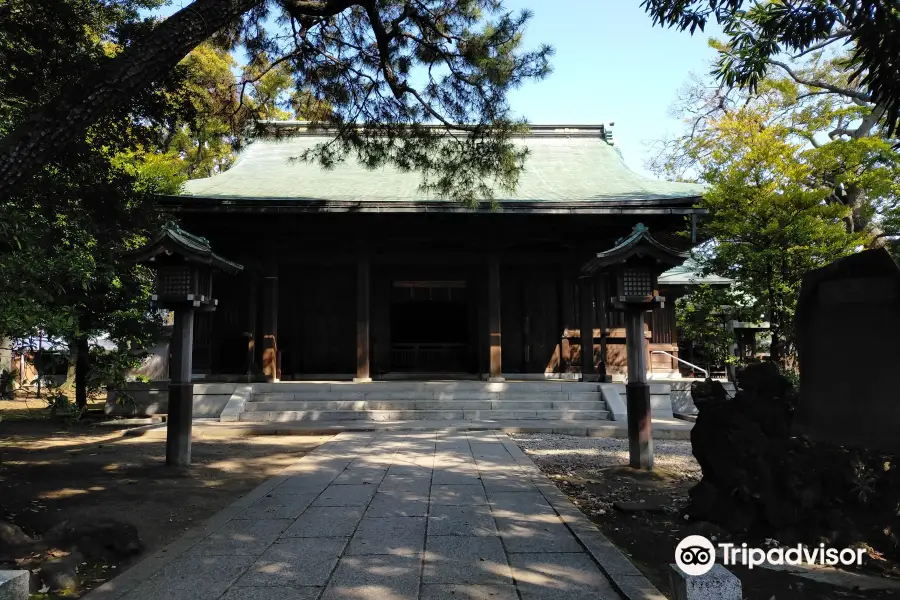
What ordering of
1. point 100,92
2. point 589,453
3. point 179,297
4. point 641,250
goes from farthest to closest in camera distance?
1. point 589,453
2. point 179,297
3. point 641,250
4. point 100,92

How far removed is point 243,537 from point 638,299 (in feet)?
16.0

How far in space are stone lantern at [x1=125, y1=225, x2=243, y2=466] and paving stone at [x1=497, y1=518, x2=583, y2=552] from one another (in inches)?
171

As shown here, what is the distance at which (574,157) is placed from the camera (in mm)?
16438

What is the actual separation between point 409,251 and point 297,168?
4.53m

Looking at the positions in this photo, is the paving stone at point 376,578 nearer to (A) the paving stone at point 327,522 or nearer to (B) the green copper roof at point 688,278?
(A) the paving stone at point 327,522

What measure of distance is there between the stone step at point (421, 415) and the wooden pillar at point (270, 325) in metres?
1.91

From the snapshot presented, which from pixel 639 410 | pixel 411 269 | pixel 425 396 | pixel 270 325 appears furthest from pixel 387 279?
pixel 639 410

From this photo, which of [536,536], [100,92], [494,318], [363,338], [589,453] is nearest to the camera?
[100,92]

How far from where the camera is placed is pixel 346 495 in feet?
16.8

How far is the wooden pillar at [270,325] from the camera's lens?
12781 millimetres

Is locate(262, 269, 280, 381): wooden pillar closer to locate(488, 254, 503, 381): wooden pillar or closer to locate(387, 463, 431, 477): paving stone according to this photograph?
locate(488, 254, 503, 381): wooden pillar

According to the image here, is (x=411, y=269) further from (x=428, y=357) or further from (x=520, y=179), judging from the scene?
(x=520, y=179)

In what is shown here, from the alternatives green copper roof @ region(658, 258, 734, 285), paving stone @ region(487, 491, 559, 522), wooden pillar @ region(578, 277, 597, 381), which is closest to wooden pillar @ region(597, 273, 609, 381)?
wooden pillar @ region(578, 277, 597, 381)

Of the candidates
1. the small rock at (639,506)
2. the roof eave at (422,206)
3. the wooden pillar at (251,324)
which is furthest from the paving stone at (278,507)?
the wooden pillar at (251,324)
